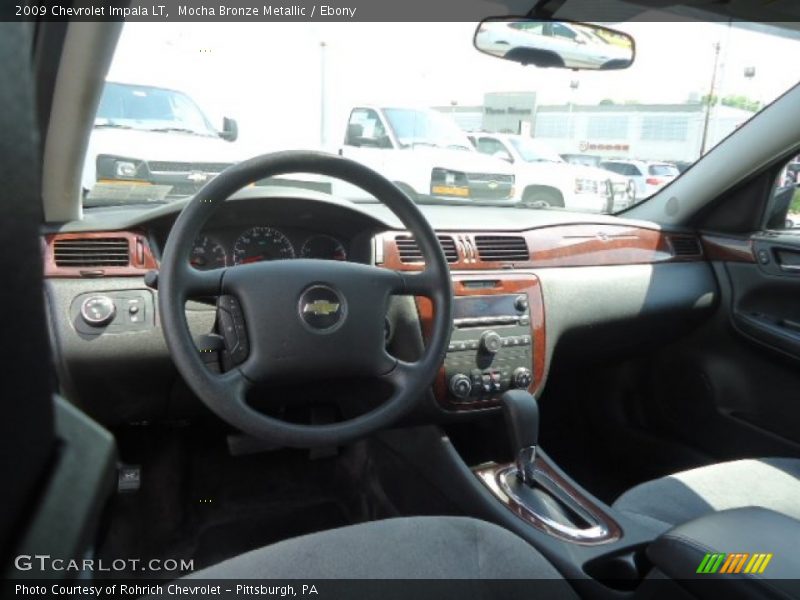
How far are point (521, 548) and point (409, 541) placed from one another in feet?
0.78

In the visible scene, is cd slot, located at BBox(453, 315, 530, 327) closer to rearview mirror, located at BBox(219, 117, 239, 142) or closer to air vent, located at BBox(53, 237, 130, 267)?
air vent, located at BBox(53, 237, 130, 267)

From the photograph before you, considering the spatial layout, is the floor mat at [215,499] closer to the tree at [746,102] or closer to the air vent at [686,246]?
the air vent at [686,246]

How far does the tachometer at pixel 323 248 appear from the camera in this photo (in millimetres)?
2193

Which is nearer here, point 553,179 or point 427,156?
point 427,156

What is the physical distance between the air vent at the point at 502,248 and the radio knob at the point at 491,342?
29cm

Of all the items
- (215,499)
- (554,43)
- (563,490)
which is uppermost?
(554,43)

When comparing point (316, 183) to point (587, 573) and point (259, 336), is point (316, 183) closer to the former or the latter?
point (259, 336)

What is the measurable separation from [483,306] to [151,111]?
56.7 inches

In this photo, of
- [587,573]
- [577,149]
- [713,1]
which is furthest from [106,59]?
[577,149]

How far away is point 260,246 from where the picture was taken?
212 cm

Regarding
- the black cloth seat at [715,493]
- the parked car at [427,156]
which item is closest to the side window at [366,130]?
the parked car at [427,156]

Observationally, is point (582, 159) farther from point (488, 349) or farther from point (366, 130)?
point (488, 349)

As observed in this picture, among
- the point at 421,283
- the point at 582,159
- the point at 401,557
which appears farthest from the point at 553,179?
the point at 401,557

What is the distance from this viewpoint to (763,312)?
2.89 meters
